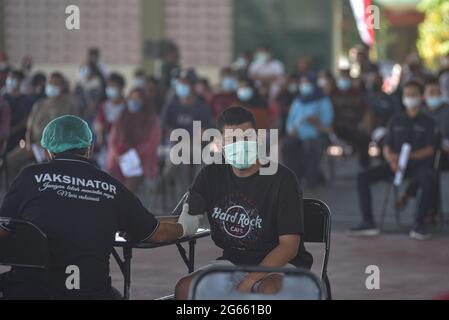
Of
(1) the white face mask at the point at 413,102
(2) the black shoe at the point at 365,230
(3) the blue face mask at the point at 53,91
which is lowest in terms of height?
(2) the black shoe at the point at 365,230

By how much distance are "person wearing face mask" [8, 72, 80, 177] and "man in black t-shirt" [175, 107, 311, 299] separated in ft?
25.9

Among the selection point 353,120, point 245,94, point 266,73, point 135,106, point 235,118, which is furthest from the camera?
point 266,73

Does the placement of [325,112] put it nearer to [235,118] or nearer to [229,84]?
[229,84]

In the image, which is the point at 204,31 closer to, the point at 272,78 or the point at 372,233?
the point at 272,78

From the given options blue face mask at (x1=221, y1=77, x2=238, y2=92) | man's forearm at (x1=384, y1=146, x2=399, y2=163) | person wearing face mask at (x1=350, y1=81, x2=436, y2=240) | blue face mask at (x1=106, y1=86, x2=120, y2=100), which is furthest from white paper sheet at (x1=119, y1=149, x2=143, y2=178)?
blue face mask at (x1=221, y1=77, x2=238, y2=92)

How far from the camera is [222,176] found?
7.13 meters

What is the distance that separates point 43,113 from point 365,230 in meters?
4.54

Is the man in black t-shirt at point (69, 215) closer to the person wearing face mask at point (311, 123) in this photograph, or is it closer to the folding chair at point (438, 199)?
the folding chair at point (438, 199)

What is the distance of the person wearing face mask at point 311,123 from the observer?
17.5 meters

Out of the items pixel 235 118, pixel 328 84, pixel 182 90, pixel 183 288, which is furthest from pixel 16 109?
pixel 183 288

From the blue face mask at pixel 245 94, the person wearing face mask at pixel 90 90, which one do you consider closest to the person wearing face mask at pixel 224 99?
the blue face mask at pixel 245 94

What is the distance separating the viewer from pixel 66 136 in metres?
6.58

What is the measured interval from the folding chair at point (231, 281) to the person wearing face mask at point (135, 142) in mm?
8992
